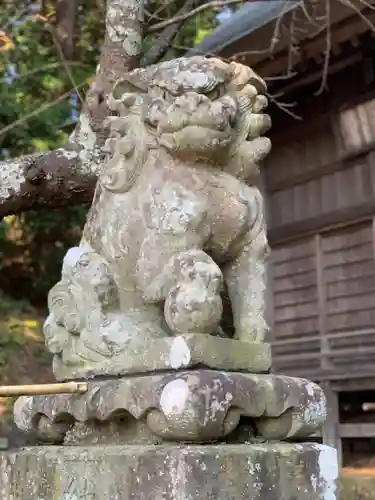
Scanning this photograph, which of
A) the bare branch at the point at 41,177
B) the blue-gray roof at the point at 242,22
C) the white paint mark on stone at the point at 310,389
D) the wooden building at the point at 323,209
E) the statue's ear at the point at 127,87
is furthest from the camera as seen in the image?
the blue-gray roof at the point at 242,22

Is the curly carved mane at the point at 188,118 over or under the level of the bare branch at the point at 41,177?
under

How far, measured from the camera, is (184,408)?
5.85 ft

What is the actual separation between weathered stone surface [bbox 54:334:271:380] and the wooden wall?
494 cm

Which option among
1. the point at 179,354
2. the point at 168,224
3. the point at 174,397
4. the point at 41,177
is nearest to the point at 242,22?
the point at 41,177

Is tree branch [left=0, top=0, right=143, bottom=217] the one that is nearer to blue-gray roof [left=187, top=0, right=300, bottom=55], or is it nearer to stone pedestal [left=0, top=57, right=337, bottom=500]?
stone pedestal [left=0, top=57, right=337, bottom=500]

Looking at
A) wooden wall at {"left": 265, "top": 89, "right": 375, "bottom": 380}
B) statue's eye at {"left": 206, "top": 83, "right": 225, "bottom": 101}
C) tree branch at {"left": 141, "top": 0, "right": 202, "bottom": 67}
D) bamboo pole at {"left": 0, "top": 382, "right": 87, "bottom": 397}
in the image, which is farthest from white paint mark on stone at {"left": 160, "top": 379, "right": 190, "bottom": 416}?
wooden wall at {"left": 265, "top": 89, "right": 375, "bottom": 380}

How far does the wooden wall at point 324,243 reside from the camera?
7108 mm

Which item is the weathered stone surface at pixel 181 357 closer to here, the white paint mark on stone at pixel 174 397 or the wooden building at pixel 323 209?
the white paint mark on stone at pixel 174 397

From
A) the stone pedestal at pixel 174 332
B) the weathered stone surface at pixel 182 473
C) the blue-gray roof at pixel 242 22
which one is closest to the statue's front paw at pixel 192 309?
the stone pedestal at pixel 174 332

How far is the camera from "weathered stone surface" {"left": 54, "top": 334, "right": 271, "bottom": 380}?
1.90m

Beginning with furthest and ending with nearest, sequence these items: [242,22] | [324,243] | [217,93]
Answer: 1. [242,22]
2. [324,243]
3. [217,93]

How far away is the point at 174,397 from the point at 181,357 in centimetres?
12

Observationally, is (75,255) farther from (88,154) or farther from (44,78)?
(44,78)

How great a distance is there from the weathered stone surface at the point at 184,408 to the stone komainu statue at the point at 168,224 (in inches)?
4.2
